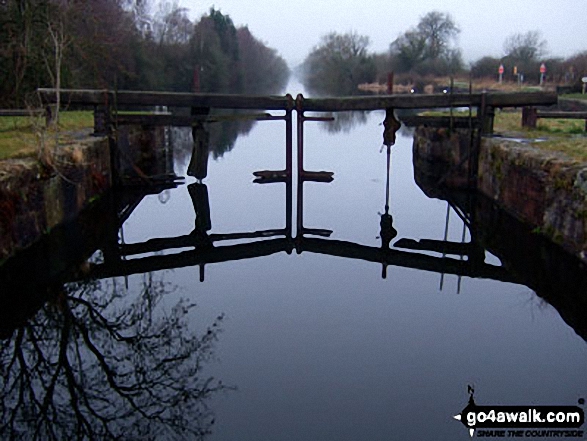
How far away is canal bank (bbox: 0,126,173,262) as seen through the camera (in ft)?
22.9

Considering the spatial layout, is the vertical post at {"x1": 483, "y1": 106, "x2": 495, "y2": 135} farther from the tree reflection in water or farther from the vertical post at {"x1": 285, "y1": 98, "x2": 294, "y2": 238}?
the tree reflection in water

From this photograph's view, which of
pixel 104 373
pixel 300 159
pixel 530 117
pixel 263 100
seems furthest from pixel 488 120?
pixel 104 373

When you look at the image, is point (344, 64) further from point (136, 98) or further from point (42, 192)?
point (42, 192)

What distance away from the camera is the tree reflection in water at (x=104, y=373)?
423cm

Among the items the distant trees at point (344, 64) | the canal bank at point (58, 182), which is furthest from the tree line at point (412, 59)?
the canal bank at point (58, 182)

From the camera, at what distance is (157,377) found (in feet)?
16.1

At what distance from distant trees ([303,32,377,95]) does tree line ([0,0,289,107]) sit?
27.6ft

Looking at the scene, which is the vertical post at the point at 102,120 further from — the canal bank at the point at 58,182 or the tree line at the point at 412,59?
the tree line at the point at 412,59

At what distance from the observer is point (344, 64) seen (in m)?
62.1

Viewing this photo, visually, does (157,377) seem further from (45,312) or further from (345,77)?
(345,77)

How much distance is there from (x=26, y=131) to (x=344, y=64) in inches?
2117

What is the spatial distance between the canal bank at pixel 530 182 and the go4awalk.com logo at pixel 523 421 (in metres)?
2.91

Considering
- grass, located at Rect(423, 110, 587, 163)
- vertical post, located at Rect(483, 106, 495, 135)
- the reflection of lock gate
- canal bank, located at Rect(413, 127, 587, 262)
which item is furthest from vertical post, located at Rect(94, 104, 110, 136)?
grass, located at Rect(423, 110, 587, 163)

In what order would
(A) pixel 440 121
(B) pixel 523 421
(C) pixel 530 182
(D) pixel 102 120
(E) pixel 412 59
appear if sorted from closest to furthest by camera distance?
(B) pixel 523 421 < (C) pixel 530 182 < (D) pixel 102 120 < (A) pixel 440 121 < (E) pixel 412 59
